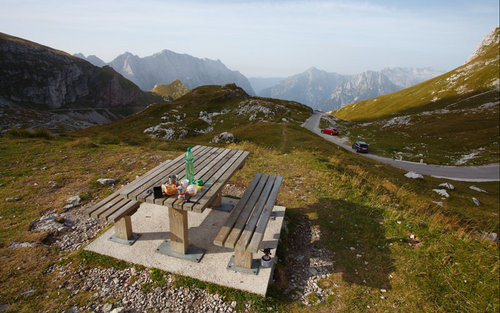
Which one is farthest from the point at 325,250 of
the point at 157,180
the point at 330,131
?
the point at 330,131

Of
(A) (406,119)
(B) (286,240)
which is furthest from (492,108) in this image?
(B) (286,240)

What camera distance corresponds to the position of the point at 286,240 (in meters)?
7.78

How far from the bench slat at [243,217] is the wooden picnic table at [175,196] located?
0.91 m

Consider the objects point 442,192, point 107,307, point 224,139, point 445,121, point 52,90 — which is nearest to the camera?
point 107,307

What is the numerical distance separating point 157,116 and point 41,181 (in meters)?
51.4

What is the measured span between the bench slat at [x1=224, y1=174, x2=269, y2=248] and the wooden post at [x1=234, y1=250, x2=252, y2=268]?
72cm

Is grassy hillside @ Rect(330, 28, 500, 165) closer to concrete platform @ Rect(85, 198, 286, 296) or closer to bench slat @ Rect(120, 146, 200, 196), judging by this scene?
concrete platform @ Rect(85, 198, 286, 296)

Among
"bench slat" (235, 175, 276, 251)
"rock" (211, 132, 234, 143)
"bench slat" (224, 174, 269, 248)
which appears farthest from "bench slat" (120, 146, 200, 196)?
"rock" (211, 132, 234, 143)

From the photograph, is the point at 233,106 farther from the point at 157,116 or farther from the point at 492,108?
the point at 492,108

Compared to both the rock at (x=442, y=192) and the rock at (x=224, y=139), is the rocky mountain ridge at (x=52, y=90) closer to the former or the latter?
the rock at (x=224, y=139)

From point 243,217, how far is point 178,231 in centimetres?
187

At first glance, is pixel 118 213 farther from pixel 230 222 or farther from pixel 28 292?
pixel 230 222

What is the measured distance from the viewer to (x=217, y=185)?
630 cm

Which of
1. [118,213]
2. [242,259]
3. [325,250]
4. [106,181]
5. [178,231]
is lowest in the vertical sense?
[325,250]
